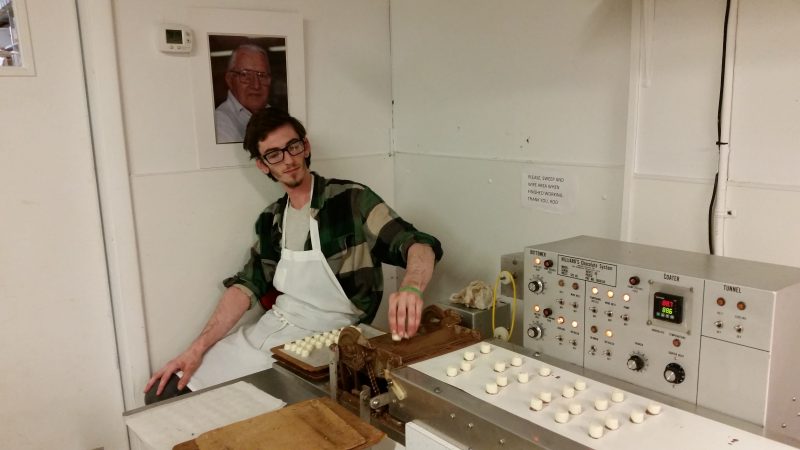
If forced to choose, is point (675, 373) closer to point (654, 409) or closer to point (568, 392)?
point (654, 409)

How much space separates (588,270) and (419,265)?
67 centimetres

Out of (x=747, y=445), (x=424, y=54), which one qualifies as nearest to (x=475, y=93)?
(x=424, y=54)

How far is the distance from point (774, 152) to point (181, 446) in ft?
4.82

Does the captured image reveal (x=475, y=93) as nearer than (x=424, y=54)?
Yes

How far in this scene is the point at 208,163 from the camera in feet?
7.46

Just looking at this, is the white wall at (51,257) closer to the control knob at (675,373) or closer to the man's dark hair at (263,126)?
the man's dark hair at (263,126)

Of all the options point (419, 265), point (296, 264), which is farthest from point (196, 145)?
point (419, 265)

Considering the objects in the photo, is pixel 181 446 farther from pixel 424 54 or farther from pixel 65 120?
pixel 424 54

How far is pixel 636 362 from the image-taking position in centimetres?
126

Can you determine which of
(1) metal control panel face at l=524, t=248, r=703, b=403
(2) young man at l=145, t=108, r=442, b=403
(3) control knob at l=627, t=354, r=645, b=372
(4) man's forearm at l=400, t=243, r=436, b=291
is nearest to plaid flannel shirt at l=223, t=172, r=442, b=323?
(2) young man at l=145, t=108, r=442, b=403

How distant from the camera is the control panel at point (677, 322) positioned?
1.10 meters

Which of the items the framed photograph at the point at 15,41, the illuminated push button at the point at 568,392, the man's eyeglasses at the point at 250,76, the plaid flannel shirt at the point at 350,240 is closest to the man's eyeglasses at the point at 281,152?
the plaid flannel shirt at the point at 350,240

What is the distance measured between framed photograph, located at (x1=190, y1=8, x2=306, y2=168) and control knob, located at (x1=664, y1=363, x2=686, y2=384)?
167 cm

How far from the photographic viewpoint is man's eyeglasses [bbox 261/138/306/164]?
2100 millimetres
